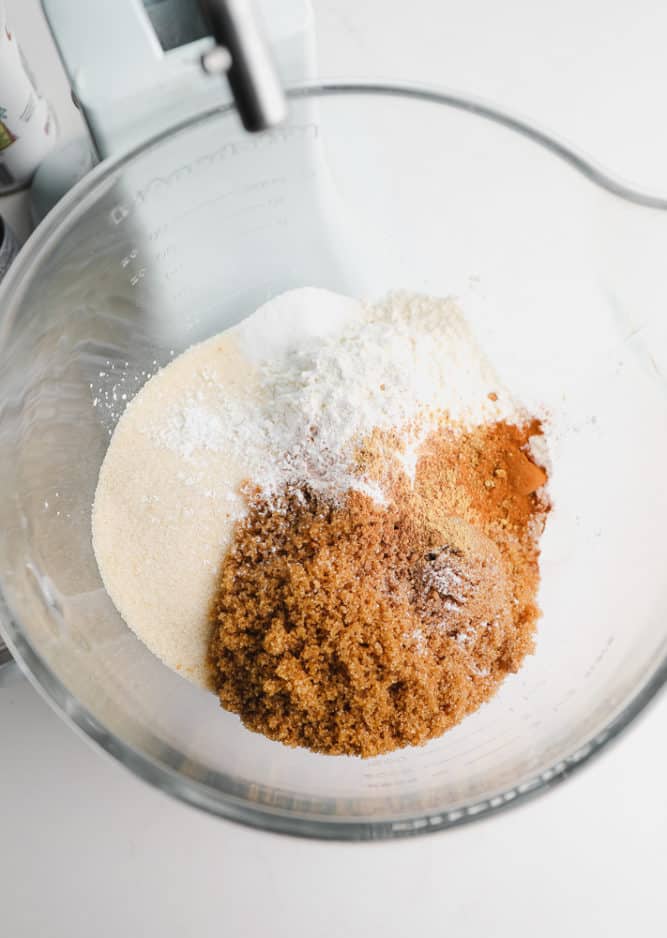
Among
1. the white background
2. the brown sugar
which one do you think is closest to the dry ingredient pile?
the brown sugar

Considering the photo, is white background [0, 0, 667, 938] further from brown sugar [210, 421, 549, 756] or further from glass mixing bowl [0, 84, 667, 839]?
brown sugar [210, 421, 549, 756]

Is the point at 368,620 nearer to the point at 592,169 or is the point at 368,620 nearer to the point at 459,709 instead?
the point at 459,709

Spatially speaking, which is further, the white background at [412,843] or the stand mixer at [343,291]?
the white background at [412,843]

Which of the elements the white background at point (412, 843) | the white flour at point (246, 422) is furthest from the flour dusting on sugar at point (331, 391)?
the white background at point (412, 843)

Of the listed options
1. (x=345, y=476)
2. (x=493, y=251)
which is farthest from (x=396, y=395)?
(x=493, y=251)

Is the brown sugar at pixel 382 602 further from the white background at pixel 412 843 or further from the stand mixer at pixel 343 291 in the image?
the white background at pixel 412 843

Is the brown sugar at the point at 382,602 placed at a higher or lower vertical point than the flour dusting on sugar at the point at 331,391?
lower
